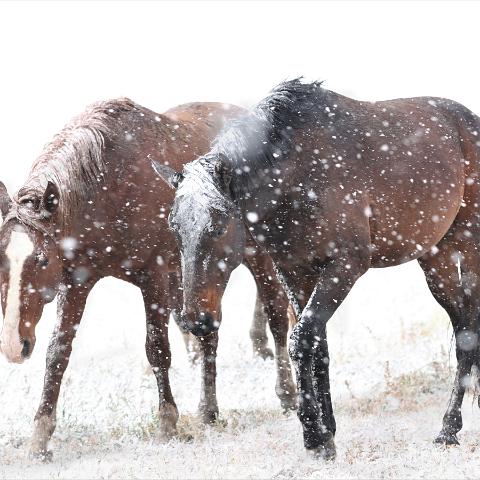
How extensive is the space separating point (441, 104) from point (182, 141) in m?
2.45

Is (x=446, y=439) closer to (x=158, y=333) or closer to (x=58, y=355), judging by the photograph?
(x=158, y=333)

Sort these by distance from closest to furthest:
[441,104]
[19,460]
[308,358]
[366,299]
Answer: [308,358] < [19,460] < [441,104] < [366,299]

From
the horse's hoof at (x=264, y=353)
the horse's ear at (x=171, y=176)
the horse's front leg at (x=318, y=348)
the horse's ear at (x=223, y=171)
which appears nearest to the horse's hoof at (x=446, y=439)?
the horse's front leg at (x=318, y=348)

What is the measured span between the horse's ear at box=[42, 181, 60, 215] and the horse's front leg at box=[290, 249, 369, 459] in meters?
2.11

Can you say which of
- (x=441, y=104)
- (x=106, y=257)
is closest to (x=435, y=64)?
(x=441, y=104)

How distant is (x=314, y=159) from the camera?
5453 mm

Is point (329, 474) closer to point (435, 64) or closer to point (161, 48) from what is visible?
point (435, 64)

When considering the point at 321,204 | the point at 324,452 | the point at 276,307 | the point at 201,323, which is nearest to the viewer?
the point at 201,323

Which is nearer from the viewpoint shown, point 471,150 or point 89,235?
point 89,235

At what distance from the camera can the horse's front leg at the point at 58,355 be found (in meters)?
6.04

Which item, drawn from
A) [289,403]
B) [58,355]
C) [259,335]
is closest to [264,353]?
[259,335]

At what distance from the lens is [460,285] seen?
21.9 ft

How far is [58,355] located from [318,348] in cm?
231

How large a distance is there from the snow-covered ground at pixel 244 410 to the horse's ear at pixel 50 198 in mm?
1935
